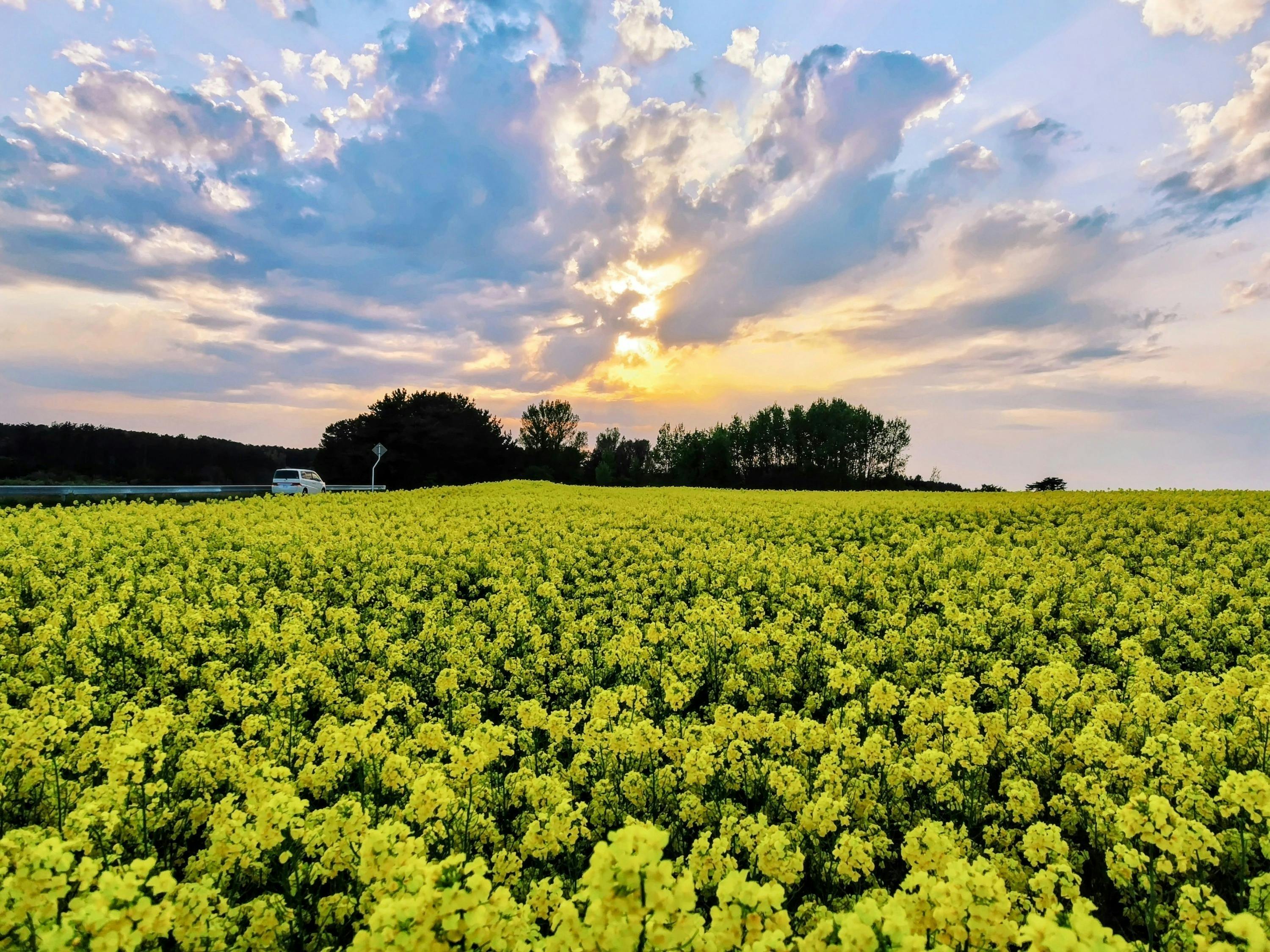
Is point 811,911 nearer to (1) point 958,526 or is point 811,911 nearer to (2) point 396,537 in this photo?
(2) point 396,537

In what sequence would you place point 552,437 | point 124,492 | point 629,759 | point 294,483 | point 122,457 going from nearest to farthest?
point 629,759, point 124,492, point 294,483, point 122,457, point 552,437

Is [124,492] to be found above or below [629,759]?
above

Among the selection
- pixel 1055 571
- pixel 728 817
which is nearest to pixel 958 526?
pixel 1055 571

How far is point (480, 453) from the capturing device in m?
70.9

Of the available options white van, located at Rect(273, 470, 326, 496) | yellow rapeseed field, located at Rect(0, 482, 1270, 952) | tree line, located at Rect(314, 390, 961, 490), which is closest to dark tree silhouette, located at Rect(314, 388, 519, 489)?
tree line, located at Rect(314, 390, 961, 490)

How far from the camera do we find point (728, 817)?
4.79 m

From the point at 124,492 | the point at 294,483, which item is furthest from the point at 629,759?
the point at 294,483

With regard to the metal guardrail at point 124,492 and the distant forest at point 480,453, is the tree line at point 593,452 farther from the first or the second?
the metal guardrail at point 124,492

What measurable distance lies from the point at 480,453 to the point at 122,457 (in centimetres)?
3777

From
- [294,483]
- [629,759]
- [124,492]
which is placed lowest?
[629,759]

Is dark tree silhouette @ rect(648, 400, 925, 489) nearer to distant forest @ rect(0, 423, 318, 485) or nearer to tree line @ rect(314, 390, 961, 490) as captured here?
tree line @ rect(314, 390, 961, 490)

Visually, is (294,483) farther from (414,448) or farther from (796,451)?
(796,451)

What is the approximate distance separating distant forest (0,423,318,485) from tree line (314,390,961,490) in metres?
11.7

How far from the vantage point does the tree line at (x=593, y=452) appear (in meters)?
66.9
